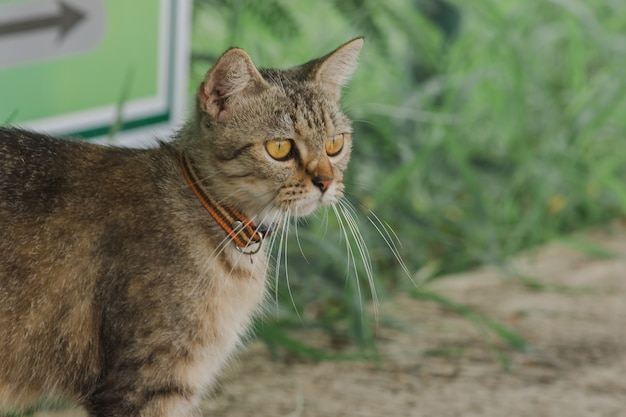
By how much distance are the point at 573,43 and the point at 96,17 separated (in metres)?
2.50

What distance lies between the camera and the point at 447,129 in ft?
13.3

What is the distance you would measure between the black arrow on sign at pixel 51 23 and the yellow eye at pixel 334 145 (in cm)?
107

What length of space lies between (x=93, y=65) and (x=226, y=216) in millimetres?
1003

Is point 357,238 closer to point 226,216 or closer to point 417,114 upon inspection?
point 226,216

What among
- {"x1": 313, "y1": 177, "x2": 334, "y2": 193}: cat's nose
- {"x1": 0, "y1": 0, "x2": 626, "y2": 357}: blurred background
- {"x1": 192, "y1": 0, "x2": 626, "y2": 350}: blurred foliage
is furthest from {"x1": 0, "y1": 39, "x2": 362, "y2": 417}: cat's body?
{"x1": 192, "y1": 0, "x2": 626, "y2": 350}: blurred foliage

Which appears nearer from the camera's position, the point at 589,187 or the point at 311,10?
the point at 311,10

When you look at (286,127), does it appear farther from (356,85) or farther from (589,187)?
(589,187)

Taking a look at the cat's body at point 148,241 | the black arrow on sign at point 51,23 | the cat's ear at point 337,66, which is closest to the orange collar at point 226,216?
the cat's body at point 148,241

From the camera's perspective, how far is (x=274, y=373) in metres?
3.24

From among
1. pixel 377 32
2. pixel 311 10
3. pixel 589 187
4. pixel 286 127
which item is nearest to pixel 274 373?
pixel 286 127

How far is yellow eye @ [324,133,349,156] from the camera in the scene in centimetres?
250

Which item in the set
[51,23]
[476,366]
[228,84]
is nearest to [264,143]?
[228,84]

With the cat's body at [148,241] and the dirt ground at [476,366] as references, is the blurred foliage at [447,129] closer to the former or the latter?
the dirt ground at [476,366]

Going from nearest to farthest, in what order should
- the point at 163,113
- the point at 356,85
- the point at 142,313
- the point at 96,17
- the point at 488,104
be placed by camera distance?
1. the point at 142,313
2. the point at 96,17
3. the point at 163,113
4. the point at 356,85
5. the point at 488,104
